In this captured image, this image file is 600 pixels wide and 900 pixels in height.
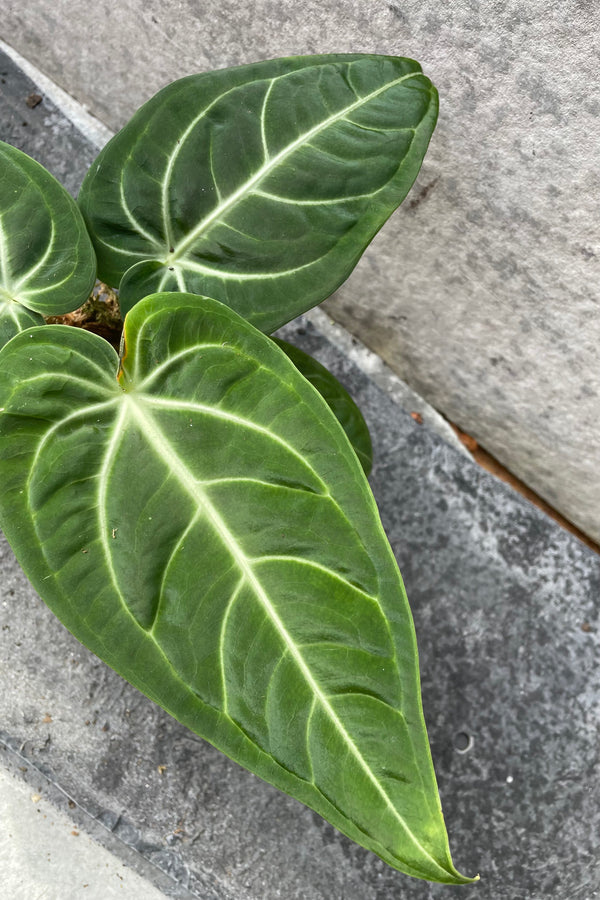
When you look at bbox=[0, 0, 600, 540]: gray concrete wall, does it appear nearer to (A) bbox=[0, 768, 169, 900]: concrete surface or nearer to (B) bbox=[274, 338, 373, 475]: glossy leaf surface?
(B) bbox=[274, 338, 373, 475]: glossy leaf surface

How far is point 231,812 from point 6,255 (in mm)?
738

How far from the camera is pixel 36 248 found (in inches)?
28.6

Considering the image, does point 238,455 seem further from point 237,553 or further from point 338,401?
point 338,401

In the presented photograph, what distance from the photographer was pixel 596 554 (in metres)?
1.15

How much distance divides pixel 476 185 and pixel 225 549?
558 millimetres

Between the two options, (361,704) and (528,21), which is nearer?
(361,704)

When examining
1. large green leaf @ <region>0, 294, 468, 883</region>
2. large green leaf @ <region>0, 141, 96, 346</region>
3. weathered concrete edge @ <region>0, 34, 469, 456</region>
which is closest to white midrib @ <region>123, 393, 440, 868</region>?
large green leaf @ <region>0, 294, 468, 883</region>

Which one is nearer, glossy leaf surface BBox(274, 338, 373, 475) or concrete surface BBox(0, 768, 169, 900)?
glossy leaf surface BBox(274, 338, 373, 475)

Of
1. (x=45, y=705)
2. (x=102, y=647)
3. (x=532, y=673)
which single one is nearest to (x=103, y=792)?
(x=45, y=705)

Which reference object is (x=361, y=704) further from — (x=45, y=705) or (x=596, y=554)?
(x=596, y=554)

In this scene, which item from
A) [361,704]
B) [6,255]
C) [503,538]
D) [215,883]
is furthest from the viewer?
[503,538]

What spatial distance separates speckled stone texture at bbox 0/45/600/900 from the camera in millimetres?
989

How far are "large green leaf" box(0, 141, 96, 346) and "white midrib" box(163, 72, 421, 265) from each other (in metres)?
0.09

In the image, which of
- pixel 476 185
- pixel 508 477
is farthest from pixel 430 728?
pixel 476 185
